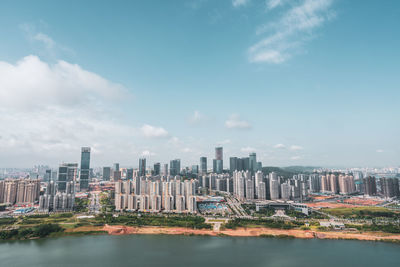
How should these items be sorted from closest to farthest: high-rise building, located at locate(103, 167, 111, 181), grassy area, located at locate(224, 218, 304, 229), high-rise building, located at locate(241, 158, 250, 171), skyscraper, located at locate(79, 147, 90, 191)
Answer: grassy area, located at locate(224, 218, 304, 229) → skyscraper, located at locate(79, 147, 90, 191) → high-rise building, located at locate(103, 167, 111, 181) → high-rise building, located at locate(241, 158, 250, 171)

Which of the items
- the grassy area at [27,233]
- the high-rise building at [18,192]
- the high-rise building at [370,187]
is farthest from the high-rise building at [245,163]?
the grassy area at [27,233]

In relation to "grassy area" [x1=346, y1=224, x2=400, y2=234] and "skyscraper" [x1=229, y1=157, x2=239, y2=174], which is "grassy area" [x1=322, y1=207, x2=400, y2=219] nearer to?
"grassy area" [x1=346, y1=224, x2=400, y2=234]

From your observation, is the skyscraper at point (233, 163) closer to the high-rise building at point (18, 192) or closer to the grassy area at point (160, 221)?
the grassy area at point (160, 221)

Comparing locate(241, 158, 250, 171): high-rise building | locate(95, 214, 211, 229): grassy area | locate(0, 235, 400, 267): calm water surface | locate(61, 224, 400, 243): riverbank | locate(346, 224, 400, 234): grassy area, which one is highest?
locate(241, 158, 250, 171): high-rise building

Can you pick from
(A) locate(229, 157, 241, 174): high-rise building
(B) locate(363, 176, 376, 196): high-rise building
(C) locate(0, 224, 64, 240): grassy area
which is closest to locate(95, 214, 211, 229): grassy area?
(C) locate(0, 224, 64, 240): grassy area

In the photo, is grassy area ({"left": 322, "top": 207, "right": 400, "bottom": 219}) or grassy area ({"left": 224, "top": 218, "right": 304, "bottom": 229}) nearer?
grassy area ({"left": 224, "top": 218, "right": 304, "bottom": 229})

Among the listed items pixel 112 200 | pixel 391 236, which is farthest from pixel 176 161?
pixel 391 236

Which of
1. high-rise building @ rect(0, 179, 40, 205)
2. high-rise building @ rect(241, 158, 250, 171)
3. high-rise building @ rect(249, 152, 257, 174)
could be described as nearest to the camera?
high-rise building @ rect(0, 179, 40, 205)
